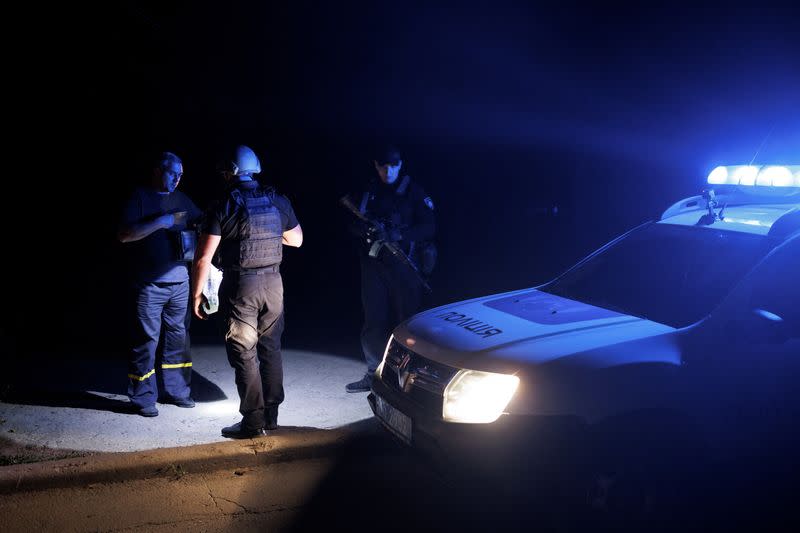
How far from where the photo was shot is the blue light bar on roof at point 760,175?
4.35 meters

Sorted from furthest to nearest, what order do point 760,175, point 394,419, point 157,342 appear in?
point 157,342
point 760,175
point 394,419

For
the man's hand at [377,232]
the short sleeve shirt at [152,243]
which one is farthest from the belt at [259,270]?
the man's hand at [377,232]

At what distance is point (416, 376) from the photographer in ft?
13.2

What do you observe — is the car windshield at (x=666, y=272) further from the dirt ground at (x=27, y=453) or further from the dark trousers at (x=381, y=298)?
the dirt ground at (x=27, y=453)

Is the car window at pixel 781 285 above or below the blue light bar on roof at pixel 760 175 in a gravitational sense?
below

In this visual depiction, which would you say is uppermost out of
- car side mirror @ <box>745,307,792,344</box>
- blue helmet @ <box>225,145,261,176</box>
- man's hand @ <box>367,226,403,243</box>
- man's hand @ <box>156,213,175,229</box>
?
blue helmet @ <box>225,145,261,176</box>

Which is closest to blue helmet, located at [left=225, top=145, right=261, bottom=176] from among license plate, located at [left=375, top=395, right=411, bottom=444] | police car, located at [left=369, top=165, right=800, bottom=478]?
police car, located at [left=369, top=165, right=800, bottom=478]

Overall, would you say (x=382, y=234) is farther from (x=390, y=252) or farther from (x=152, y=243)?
(x=152, y=243)

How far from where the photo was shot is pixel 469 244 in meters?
8.35

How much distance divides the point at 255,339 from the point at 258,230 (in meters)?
0.71

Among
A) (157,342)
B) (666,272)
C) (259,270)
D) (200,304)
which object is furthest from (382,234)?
(666,272)

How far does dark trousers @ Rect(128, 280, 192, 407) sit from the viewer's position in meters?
5.31

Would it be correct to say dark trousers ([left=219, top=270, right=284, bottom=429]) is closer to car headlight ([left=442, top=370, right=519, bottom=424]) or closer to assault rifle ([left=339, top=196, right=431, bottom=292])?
assault rifle ([left=339, top=196, right=431, bottom=292])

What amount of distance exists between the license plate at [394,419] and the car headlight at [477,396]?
1.05ft
